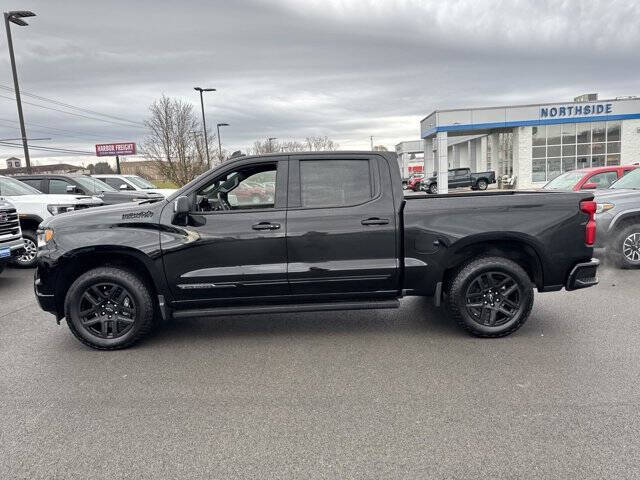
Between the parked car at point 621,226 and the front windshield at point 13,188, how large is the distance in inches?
439

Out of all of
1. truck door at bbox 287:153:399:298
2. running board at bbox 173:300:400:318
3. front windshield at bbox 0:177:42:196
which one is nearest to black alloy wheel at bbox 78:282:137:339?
running board at bbox 173:300:400:318

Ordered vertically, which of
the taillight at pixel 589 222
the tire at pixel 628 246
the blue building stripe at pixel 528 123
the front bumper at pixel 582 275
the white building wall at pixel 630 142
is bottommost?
the tire at pixel 628 246

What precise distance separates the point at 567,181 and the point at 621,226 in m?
2.67

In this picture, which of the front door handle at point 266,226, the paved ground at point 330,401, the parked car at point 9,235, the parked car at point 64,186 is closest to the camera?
the paved ground at point 330,401

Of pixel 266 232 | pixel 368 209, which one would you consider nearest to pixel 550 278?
pixel 368 209

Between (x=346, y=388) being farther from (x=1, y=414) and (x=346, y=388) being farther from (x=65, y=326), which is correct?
(x=65, y=326)

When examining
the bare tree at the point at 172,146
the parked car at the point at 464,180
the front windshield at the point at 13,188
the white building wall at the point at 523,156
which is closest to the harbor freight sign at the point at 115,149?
the bare tree at the point at 172,146

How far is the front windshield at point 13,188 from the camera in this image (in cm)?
982

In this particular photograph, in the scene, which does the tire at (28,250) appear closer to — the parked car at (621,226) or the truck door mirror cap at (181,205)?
the truck door mirror cap at (181,205)

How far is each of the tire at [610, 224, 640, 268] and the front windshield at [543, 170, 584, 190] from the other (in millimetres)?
2261

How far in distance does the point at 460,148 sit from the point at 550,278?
50.6 m

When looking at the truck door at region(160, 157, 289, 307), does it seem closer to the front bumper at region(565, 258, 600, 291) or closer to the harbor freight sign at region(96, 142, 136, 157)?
the front bumper at region(565, 258, 600, 291)

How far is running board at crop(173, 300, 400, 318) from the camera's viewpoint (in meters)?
4.60

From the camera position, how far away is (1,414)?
3.46 m
